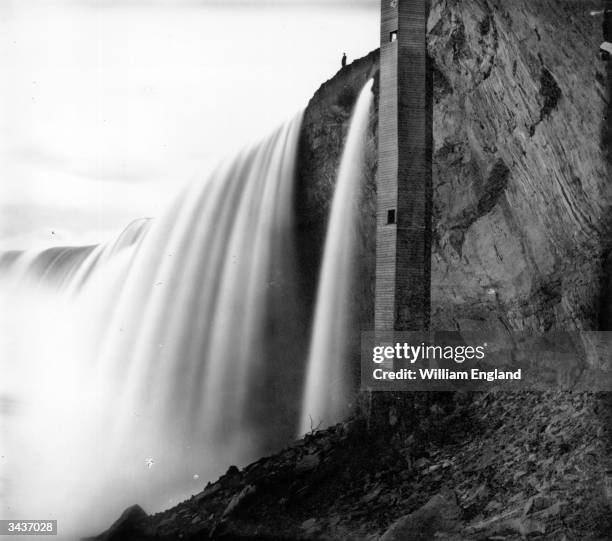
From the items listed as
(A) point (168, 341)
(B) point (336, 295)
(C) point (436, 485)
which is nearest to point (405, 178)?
(B) point (336, 295)

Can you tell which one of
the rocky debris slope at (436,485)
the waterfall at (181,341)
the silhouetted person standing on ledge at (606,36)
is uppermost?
the silhouetted person standing on ledge at (606,36)

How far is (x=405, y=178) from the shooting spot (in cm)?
1116

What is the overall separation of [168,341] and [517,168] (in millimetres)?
4393

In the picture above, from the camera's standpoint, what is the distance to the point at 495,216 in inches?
433

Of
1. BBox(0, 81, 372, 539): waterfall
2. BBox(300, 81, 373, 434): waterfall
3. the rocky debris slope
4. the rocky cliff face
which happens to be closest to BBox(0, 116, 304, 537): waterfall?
BBox(0, 81, 372, 539): waterfall

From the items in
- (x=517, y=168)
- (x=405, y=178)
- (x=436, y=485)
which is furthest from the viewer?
(x=405, y=178)

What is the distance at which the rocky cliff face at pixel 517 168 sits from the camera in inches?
408

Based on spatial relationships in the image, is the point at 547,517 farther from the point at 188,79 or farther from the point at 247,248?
the point at 188,79

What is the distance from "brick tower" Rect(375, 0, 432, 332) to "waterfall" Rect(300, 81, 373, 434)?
76cm

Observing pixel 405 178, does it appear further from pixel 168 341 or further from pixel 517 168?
pixel 168 341

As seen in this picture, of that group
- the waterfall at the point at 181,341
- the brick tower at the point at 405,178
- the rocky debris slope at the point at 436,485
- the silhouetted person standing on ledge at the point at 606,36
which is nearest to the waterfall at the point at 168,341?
the waterfall at the point at 181,341

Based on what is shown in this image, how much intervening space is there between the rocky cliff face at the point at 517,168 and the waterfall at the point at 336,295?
0.31 m

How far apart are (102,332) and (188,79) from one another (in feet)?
10.0

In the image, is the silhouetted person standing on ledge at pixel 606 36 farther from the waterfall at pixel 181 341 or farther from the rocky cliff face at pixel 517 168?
the waterfall at pixel 181 341
